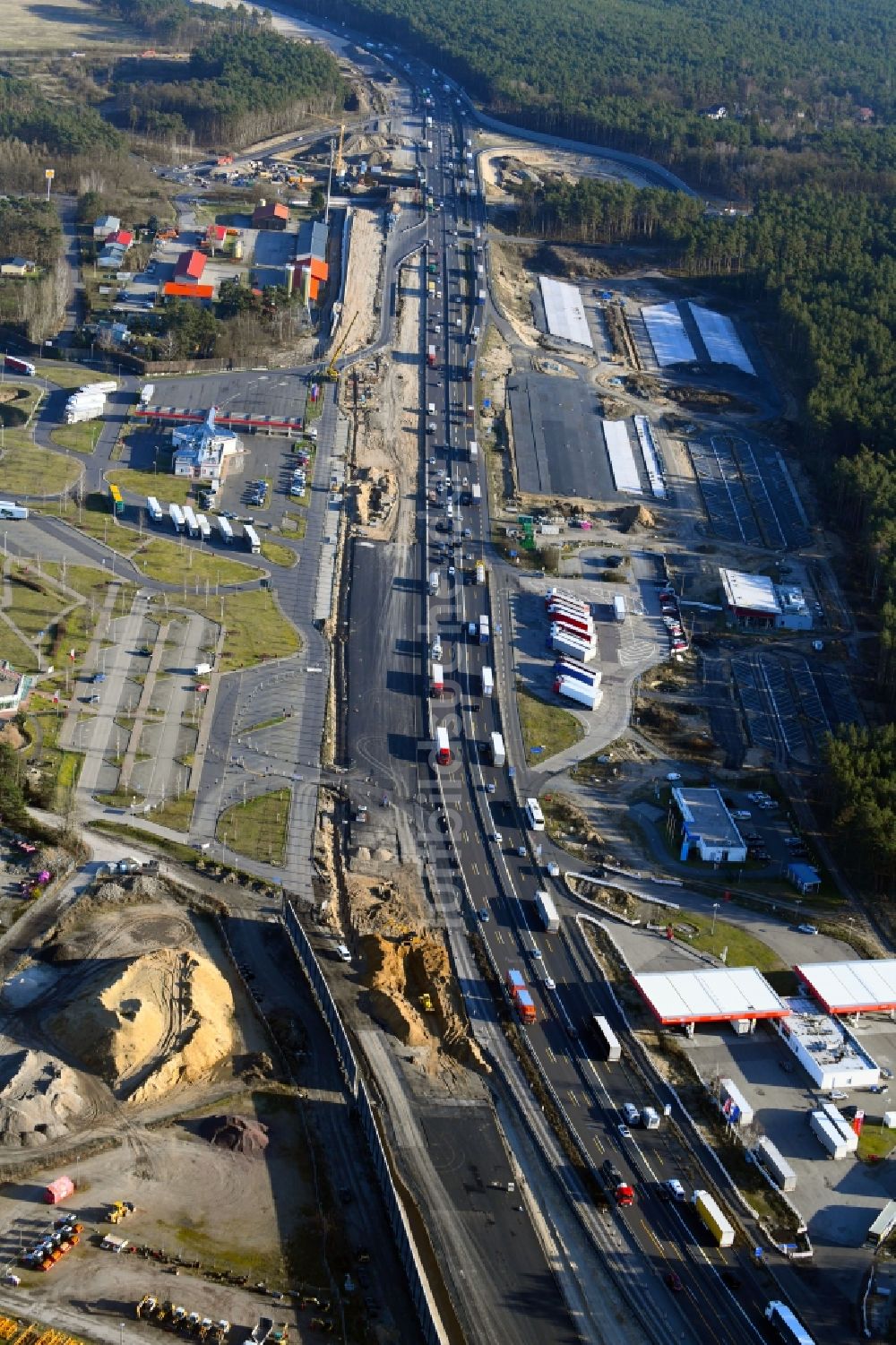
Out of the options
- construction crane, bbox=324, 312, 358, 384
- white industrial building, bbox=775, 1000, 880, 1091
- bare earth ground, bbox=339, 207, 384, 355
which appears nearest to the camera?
white industrial building, bbox=775, 1000, 880, 1091

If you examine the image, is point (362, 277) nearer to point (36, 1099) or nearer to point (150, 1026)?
point (150, 1026)

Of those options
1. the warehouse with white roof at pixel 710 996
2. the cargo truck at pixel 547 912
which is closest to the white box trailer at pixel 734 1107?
the warehouse with white roof at pixel 710 996

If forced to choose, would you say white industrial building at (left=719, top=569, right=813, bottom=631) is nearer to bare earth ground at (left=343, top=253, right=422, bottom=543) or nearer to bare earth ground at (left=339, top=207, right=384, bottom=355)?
bare earth ground at (left=343, top=253, right=422, bottom=543)

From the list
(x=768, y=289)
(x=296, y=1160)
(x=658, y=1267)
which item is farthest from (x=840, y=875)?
(x=768, y=289)

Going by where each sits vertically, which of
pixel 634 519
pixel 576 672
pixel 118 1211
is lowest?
pixel 118 1211

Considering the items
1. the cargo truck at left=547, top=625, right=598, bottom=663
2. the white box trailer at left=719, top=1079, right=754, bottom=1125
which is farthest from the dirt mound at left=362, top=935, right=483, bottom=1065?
the cargo truck at left=547, top=625, right=598, bottom=663

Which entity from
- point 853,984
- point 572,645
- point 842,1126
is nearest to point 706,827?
point 853,984

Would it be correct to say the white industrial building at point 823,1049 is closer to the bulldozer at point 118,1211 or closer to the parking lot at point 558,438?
the bulldozer at point 118,1211
